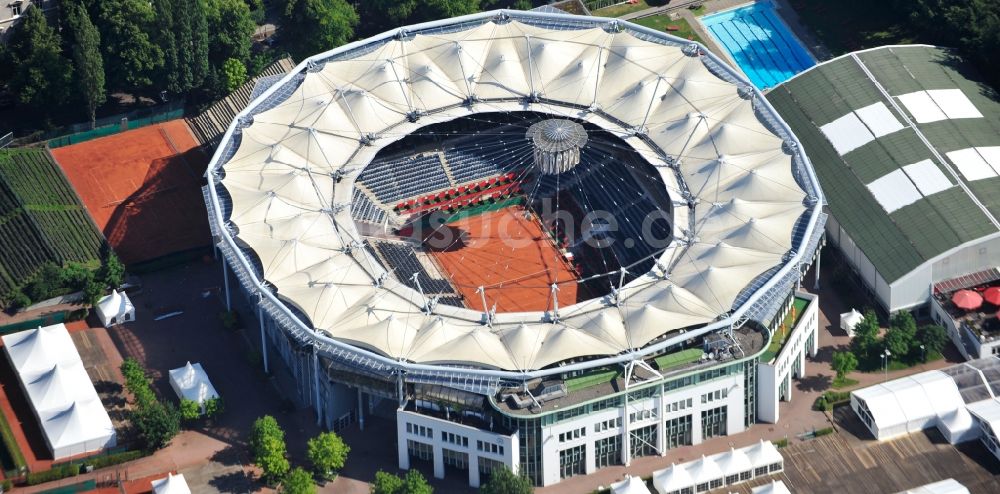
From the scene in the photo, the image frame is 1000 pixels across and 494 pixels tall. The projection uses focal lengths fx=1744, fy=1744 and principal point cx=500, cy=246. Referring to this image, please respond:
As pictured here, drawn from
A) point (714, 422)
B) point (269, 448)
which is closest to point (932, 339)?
point (714, 422)

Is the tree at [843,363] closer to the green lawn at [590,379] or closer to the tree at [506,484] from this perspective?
the green lawn at [590,379]

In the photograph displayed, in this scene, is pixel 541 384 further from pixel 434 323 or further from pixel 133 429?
pixel 133 429

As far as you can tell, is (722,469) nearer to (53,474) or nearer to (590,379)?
(590,379)

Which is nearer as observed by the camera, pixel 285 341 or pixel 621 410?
pixel 621 410

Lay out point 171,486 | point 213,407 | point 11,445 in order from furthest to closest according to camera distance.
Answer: point 213,407 → point 11,445 → point 171,486

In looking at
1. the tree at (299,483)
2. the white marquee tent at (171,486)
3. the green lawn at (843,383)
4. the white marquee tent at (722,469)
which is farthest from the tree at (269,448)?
the green lawn at (843,383)

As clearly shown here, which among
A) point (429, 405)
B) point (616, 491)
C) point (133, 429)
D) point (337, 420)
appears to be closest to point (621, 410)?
point (616, 491)

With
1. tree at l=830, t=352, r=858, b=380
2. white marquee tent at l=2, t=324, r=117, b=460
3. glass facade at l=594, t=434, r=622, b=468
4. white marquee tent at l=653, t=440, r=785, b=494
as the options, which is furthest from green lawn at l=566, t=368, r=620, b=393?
white marquee tent at l=2, t=324, r=117, b=460
